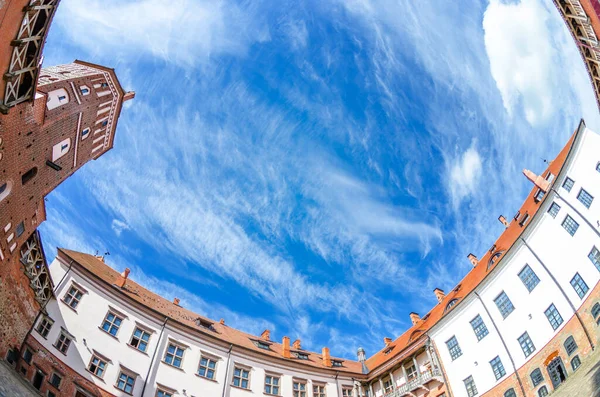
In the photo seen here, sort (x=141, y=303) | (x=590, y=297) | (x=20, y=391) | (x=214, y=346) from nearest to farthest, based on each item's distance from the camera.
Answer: (x=20, y=391), (x=590, y=297), (x=141, y=303), (x=214, y=346)

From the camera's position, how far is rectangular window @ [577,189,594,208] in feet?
85.3

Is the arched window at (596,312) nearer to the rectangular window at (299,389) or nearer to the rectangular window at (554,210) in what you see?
the rectangular window at (554,210)

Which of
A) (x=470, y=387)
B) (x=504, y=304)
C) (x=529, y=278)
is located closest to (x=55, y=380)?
(x=470, y=387)

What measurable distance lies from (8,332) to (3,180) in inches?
309

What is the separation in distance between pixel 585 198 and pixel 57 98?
3541cm

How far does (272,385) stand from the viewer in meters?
34.0

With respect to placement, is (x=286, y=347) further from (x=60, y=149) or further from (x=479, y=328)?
(x=60, y=149)

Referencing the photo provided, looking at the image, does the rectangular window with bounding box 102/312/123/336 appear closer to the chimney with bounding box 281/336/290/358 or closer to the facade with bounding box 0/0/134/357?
the facade with bounding box 0/0/134/357

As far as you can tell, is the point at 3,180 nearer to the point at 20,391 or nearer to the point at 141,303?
the point at 20,391

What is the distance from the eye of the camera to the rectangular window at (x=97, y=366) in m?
24.9

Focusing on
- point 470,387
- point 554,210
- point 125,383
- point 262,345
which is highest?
point 554,210

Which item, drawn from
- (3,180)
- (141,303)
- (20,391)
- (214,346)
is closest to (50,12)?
(3,180)

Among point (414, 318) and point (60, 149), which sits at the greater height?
point (414, 318)

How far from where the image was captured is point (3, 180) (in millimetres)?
19891
